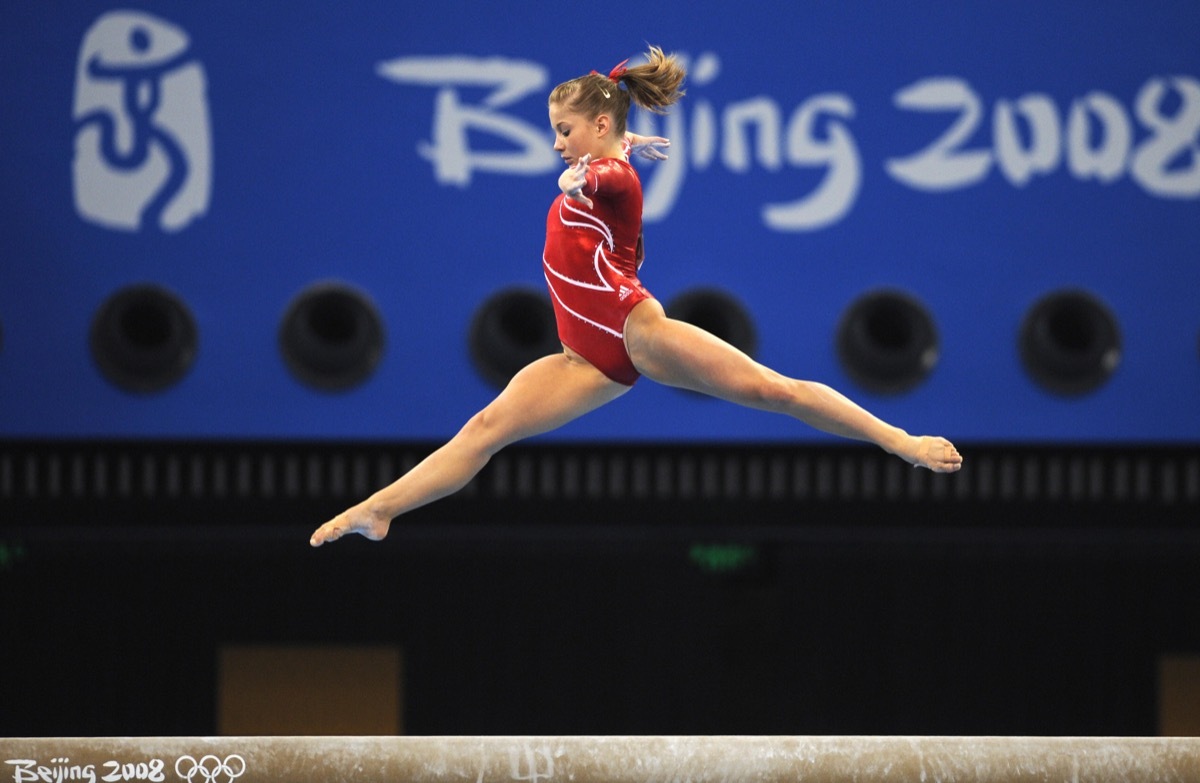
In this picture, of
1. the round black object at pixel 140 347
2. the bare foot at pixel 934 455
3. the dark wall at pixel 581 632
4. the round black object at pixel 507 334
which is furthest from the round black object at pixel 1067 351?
the round black object at pixel 140 347

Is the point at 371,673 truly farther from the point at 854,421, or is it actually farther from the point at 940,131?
the point at 854,421

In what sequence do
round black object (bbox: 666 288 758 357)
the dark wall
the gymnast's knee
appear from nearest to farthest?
1. the gymnast's knee
2. round black object (bbox: 666 288 758 357)
3. the dark wall

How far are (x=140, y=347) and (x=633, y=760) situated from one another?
3294mm

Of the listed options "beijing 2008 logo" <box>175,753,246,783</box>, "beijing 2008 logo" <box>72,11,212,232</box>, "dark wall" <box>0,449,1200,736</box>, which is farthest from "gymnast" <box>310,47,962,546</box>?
"dark wall" <box>0,449,1200,736</box>

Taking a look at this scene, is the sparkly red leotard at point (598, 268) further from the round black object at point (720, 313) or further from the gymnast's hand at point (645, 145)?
the round black object at point (720, 313)

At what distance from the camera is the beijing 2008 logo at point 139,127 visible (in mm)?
6375

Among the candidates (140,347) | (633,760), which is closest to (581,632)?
(140,347)

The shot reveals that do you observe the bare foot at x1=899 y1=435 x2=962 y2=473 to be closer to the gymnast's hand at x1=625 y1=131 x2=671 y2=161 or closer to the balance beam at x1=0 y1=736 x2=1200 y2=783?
the balance beam at x1=0 y1=736 x2=1200 y2=783

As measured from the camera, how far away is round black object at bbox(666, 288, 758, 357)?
20.3 feet

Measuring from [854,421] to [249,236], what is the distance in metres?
3.23

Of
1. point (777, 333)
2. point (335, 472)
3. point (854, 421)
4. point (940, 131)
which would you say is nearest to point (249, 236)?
point (335, 472)

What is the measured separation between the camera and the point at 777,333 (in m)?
6.28

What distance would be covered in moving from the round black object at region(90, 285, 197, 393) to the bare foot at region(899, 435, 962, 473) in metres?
3.32

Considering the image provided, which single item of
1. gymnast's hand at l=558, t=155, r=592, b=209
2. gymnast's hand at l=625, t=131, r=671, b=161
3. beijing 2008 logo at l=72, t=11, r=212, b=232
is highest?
beijing 2008 logo at l=72, t=11, r=212, b=232
